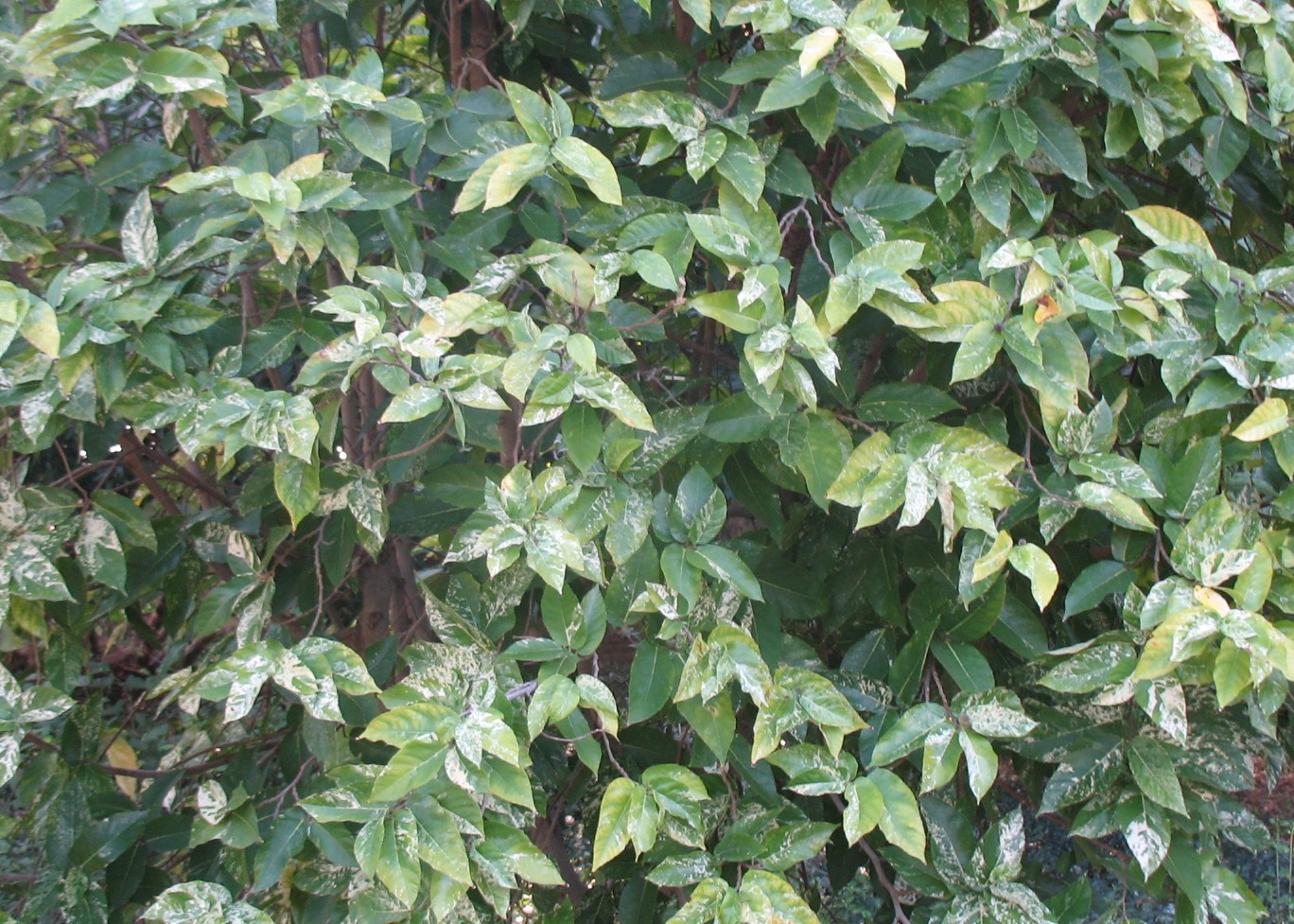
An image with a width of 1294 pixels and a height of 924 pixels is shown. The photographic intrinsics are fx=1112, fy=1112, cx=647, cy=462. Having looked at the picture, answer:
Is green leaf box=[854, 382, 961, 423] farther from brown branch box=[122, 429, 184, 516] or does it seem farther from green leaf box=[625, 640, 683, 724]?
brown branch box=[122, 429, 184, 516]

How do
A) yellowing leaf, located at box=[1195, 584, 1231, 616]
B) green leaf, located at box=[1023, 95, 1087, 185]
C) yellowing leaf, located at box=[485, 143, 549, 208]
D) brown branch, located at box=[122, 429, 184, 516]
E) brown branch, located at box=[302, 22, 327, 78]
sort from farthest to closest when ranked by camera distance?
brown branch, located at box=[302, 22, 327, 78] → brown branch, located at box=[122, 429, 184, 516] → green leaf, located at box=[1023, 95, 1087, 185] → yellowing leaf, located at box=[485, 143, 549, 208] → yellowing leaf, located at box=[1195, 584, 1231, 616]

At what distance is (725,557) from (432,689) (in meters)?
0.41

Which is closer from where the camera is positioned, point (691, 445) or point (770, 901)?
point (770, 901)

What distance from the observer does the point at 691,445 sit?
5.32 ft

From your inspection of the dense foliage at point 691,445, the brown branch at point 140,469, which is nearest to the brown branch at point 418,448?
the dense foliage at point 691,445

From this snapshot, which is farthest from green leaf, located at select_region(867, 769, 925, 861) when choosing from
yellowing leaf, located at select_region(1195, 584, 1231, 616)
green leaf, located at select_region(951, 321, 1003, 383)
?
green leaf, located at select_region(951, 321, 1003, 383)

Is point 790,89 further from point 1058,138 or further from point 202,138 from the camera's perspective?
point 202,138

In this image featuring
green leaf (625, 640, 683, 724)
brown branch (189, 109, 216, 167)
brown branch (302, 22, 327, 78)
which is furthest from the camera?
brown branch (302, 22, 327, 78)

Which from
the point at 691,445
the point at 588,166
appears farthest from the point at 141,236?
the point at 691,445

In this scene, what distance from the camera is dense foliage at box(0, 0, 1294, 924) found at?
1.35m

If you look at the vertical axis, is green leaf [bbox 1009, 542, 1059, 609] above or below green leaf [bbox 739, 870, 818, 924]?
above

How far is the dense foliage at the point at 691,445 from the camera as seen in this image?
53.2 inches

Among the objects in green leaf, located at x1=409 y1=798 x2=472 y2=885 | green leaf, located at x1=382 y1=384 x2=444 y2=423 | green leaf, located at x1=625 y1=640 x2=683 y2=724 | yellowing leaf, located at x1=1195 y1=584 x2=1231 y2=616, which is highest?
green leaf, located at x1=382 y1=384 x2=444 y2=423

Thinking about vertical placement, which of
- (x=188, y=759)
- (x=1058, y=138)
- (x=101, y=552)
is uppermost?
(x=1058, y=138)
